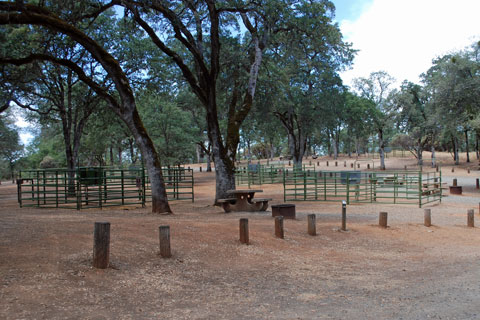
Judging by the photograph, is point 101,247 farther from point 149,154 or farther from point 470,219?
point 470,219

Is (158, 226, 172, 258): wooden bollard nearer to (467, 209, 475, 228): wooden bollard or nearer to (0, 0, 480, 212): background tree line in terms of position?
(0, 0, 480, 212): background tree line

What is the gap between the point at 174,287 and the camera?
A: 6.20 m

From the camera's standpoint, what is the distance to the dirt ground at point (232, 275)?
5266 mm

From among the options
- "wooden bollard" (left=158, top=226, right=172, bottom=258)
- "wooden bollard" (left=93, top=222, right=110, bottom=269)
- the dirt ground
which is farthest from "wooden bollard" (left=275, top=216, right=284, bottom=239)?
"wooden bollard" (left=93, top=222, right=110, bottom=269)

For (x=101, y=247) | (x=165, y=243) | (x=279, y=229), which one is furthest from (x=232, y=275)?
(x=279, y=229)

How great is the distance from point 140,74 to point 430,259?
64.2 ft

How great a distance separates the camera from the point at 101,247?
649cm

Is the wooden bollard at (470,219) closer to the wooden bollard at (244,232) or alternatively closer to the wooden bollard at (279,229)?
the wooden bollard at (279,229)

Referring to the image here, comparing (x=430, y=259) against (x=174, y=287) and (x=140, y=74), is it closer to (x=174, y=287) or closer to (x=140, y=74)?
(x=174, y=287)

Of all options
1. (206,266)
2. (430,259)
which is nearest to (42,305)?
(206,266)

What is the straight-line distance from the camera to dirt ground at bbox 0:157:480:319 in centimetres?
527

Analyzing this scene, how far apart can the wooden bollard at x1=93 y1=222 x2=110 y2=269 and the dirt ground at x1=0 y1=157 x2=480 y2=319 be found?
5.4 inches

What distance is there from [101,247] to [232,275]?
7.72 ft

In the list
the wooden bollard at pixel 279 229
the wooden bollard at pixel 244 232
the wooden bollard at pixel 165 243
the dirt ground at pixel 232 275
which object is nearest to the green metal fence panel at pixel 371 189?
the dirt ground at pixel 232 275
